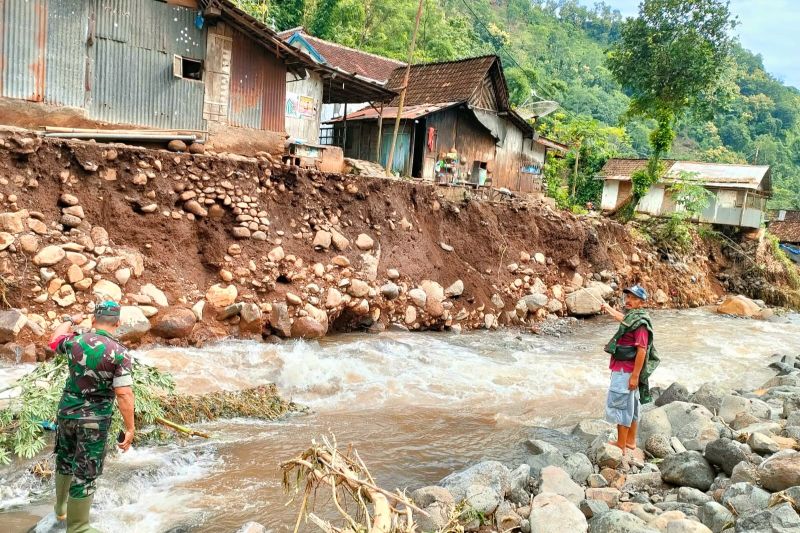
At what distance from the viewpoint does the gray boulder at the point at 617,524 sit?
456cm

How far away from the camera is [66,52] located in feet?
40.1

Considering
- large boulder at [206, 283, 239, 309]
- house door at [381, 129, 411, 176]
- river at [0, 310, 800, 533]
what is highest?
house door at [381, 129, 411, 176]

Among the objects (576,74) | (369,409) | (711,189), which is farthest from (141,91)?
(576,74)

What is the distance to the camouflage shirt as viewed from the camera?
15.1ft

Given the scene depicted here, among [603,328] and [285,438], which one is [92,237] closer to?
[285,438]

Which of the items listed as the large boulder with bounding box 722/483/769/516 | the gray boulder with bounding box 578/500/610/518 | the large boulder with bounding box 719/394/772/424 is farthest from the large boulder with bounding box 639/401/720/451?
the gray boulder with bounding box 578/500/610/518

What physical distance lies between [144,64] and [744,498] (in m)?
13.1

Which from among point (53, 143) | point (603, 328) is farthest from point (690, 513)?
point (603, 328)

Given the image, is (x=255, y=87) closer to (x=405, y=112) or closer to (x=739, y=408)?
(x=405, y=112)

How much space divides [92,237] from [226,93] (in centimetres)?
601

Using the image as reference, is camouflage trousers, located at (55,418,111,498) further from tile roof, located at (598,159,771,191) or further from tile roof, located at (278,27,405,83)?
tile roof, located at (598,159,771,191)

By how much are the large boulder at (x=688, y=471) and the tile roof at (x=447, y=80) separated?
55.2ft

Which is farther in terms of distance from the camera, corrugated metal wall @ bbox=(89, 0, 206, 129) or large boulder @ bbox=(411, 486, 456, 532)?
corrugated metal wall @ bbox=(89, 0, 206, 129)

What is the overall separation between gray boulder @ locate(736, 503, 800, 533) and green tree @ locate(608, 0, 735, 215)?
22595 mm
